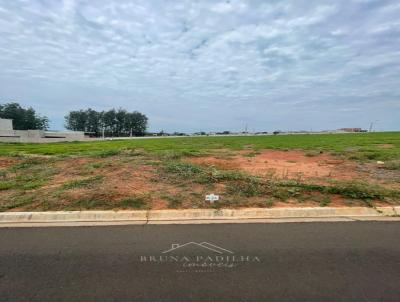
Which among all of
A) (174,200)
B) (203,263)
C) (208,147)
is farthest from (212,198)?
(208,147)

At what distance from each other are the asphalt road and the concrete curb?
0.52 m

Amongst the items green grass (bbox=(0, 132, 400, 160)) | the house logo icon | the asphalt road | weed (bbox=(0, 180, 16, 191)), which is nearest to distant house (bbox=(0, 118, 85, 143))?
green grass (bbox=(0, 132, 400, 160))

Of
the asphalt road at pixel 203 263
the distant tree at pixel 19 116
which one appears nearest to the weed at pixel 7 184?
the asphalt road at pixel 203 263

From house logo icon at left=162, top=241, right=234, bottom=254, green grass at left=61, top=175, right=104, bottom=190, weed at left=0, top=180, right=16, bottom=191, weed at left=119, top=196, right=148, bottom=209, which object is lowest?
weed at left=0, top=180, right=16, bottom=191

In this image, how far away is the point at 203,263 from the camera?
166 inches

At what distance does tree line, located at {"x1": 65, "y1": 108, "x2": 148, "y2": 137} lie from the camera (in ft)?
351

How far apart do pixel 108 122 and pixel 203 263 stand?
110 meters

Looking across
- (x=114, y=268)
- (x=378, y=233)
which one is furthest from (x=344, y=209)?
(x=114, y=268)

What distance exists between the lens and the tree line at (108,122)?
107m

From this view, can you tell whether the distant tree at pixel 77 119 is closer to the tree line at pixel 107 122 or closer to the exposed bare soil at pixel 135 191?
the tree line at pixel 107 122

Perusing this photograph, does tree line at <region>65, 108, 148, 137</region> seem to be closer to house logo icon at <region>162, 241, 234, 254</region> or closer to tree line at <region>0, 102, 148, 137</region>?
tree line at <region>0, 102, 148, 137</region>

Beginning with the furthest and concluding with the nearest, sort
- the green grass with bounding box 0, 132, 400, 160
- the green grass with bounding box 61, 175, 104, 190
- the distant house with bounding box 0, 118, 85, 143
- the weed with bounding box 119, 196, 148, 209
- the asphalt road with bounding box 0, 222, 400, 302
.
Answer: the distant house with bounding box 0, 118, 85, 143 < the green grass with bounding box 0, 132, 400, 160 < the green grass with bounding box 61, 175, 104, 190 < the weed with bounding box 119, 196, 148, 209 < the asphalt road with bounding box 0, 222, 400, 302

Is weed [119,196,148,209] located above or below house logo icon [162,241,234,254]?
above

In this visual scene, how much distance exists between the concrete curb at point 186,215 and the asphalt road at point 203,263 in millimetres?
517
